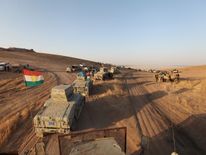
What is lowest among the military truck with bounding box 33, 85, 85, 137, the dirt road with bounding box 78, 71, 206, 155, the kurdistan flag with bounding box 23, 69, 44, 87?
the dirt road with bounding box 78, 71, 206, 155

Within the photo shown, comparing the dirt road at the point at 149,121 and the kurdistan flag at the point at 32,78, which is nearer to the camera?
the dirt road at the point at 149,121

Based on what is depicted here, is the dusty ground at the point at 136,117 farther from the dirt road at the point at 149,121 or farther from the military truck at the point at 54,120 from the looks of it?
the military truck at the point at 54,120

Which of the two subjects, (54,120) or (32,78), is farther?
(32,78)

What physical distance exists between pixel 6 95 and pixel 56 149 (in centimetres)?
1424

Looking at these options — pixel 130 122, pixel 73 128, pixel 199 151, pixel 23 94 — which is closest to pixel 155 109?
pixel 130 122

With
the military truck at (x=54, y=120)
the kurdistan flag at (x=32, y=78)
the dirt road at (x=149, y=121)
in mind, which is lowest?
the dirt road at (x=149, y=121)

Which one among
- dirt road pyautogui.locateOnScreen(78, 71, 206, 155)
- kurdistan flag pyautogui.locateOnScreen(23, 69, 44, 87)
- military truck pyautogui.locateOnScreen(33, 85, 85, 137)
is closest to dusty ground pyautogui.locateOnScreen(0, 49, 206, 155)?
dirt road pyautogui.locateOnScreen(78, 71, 206, 155)

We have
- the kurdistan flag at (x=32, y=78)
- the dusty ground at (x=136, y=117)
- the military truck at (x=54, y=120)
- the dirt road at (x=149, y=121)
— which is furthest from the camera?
the kurdistan flag at (x=32, y=78)

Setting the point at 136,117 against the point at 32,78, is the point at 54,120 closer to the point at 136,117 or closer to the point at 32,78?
the point at 32,78

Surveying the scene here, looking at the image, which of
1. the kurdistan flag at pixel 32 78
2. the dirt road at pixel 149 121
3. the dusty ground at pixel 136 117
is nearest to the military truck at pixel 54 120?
the dusty ground at pixel 136 117

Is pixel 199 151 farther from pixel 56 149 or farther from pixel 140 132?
pixel 56 149

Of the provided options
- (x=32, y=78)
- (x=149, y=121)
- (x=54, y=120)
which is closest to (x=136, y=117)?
(x=149, y=121)

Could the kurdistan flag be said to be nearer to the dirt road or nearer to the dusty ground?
the dusty ground

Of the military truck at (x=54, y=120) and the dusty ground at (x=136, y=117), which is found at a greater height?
the military truck at (x=54, y=120)
